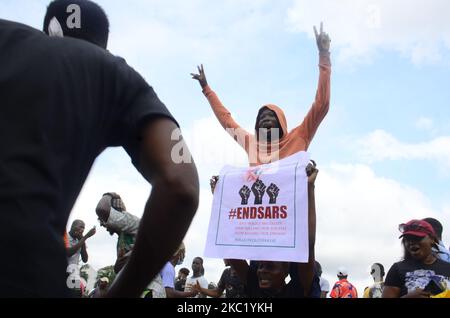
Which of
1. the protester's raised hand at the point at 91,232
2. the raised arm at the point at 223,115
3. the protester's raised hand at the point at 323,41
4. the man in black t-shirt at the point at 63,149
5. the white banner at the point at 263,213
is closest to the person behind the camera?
the man in black t-shirt at the point at 63,149

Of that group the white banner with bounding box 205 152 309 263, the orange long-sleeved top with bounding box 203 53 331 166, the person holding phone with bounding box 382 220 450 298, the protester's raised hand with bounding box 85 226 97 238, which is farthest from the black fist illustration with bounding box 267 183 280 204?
the protester's raised hand with bounding box 85 226 97 238

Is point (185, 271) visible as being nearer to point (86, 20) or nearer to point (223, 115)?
point (223, 115)

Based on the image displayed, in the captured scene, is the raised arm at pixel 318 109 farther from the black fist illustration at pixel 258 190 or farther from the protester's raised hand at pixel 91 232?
the protester's raised hand at pixel 91 232

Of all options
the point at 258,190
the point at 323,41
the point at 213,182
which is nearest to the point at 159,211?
the point at 258,190

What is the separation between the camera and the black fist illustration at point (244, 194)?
422 cm

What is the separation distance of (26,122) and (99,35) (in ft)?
1.45

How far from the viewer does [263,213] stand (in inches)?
161

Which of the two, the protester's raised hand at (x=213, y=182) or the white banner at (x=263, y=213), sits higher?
the protester's raised hand at (x=213, y=182)

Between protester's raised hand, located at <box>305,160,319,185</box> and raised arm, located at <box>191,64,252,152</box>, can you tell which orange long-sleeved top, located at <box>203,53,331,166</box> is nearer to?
raised arm, located at <box>191,64,252,152</box>

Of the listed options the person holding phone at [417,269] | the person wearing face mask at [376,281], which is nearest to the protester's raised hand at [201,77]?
the person holding phone at [417,269]

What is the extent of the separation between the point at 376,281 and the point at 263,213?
6.55m

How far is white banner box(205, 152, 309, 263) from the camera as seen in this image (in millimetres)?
3875
